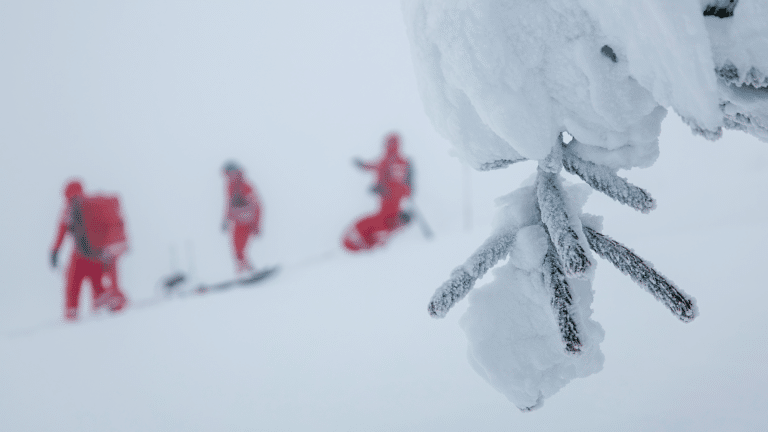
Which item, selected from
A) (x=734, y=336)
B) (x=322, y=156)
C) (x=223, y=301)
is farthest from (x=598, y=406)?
(x=322, y=156)

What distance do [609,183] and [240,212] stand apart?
3481 mm

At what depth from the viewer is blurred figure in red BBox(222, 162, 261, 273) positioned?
12.2 feet

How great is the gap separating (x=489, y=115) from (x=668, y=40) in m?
0.22

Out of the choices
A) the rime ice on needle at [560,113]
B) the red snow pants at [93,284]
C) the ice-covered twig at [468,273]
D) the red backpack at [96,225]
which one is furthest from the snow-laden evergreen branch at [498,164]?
the red snow pants at [93,284]

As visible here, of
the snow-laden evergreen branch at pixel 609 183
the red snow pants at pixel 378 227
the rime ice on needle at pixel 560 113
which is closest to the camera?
the rime ice on needle at pixel 560 113

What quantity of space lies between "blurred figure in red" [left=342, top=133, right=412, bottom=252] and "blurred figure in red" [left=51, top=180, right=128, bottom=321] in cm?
191

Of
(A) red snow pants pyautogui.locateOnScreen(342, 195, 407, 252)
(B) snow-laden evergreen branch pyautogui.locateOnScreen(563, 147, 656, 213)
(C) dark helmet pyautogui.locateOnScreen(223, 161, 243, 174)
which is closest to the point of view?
(B) snow-laden evergreen branch pyautogui.locateOnScreen(563, 147, 656, 213)

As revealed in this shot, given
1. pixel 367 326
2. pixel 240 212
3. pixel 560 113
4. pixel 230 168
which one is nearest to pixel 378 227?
pixel 240 212

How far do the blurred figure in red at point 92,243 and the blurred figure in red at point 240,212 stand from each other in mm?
850

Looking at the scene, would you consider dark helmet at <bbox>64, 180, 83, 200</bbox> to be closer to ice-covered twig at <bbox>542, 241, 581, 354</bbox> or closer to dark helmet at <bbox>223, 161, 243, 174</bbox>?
dark helmet at <bbox>223, 161, 243, 174</bbox>

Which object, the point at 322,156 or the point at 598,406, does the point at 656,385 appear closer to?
the point at 598,406

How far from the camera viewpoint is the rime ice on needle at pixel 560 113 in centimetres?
51

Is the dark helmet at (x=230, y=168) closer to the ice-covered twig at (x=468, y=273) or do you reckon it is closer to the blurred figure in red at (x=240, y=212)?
the blurred figure in red at (x=240, y=212)

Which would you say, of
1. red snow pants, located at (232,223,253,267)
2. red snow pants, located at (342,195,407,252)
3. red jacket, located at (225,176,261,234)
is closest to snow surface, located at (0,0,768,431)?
red snow pants, located at (342,195,407,252)
